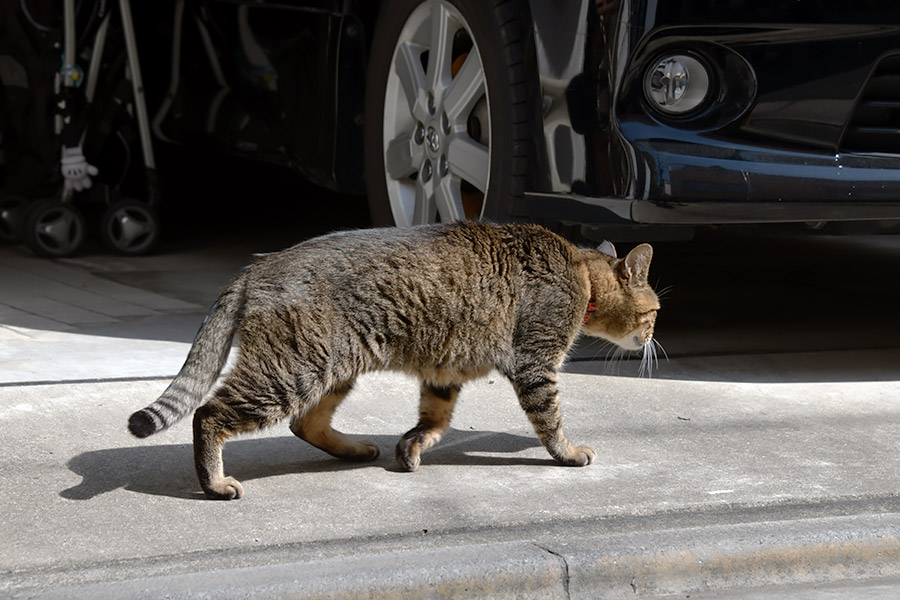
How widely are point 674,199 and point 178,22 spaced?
11.7 feet

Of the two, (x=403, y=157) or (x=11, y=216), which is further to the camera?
(x=11, y=216)

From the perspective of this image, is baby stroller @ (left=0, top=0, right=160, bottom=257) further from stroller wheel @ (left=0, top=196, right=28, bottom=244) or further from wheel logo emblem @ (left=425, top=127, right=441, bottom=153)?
wheel logo emblem @ (left=425, top=127, right=441, bottom=153)

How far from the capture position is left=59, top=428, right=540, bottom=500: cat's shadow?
3.20 metres

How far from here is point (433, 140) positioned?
486 cm

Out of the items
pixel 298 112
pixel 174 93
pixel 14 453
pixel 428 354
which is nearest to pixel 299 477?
pixel 428 354

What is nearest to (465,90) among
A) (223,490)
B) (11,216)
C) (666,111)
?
(666,111)

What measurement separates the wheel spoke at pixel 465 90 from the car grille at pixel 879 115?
1355 mm

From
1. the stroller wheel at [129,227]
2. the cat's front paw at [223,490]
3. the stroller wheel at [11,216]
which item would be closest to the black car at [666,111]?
the cat's front paw at [223,490]

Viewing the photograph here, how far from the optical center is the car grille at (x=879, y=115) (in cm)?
423

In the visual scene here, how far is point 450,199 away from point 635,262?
122 centimetres

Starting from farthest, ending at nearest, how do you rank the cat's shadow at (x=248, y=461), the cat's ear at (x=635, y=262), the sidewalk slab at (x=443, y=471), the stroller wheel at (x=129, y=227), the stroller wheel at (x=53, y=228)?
the stroller wheel at (x=129, y=227) → the stroller wheel at (x=53, y=228) → the cat's ear at (x=635, y=262) → the cat's shadow at (x=248, y=461) → the sidewalk slab at (x=443, y=471)

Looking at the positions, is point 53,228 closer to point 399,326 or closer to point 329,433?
point 329,433

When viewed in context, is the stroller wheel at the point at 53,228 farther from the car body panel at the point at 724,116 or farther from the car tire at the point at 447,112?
the car body panel at the point at 724,116

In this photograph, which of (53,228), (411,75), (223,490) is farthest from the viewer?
(53,228)
